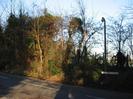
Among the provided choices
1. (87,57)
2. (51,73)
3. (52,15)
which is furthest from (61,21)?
(51,73)

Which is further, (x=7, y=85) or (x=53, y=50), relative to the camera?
(x=53, y=50)

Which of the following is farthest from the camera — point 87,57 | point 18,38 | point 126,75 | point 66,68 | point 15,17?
point 15,17

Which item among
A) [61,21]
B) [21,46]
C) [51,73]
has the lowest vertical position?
[51,73]

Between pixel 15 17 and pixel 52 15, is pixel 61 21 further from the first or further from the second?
pixel 15 17

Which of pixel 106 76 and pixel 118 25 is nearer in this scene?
pixel 106 76

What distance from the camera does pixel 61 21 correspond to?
38.4m

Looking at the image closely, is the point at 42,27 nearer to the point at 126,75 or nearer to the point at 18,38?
the point at 18,38

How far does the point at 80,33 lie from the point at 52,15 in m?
3.56

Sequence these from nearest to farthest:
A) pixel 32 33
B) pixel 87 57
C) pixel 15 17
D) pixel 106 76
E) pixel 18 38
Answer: pixel 106 76 < pixel 87 57 < pixel 32 33 < pixel 18 38 < pixel 15 17

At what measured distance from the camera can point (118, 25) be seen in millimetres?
47906

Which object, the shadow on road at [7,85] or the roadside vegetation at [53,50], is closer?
the shadow on road at [7,85]

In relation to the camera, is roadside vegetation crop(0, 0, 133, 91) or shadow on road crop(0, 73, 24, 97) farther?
roadside vegetation crop(0, 0, 133, 91)

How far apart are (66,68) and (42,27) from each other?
8152 mm

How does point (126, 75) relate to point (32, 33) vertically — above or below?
below
